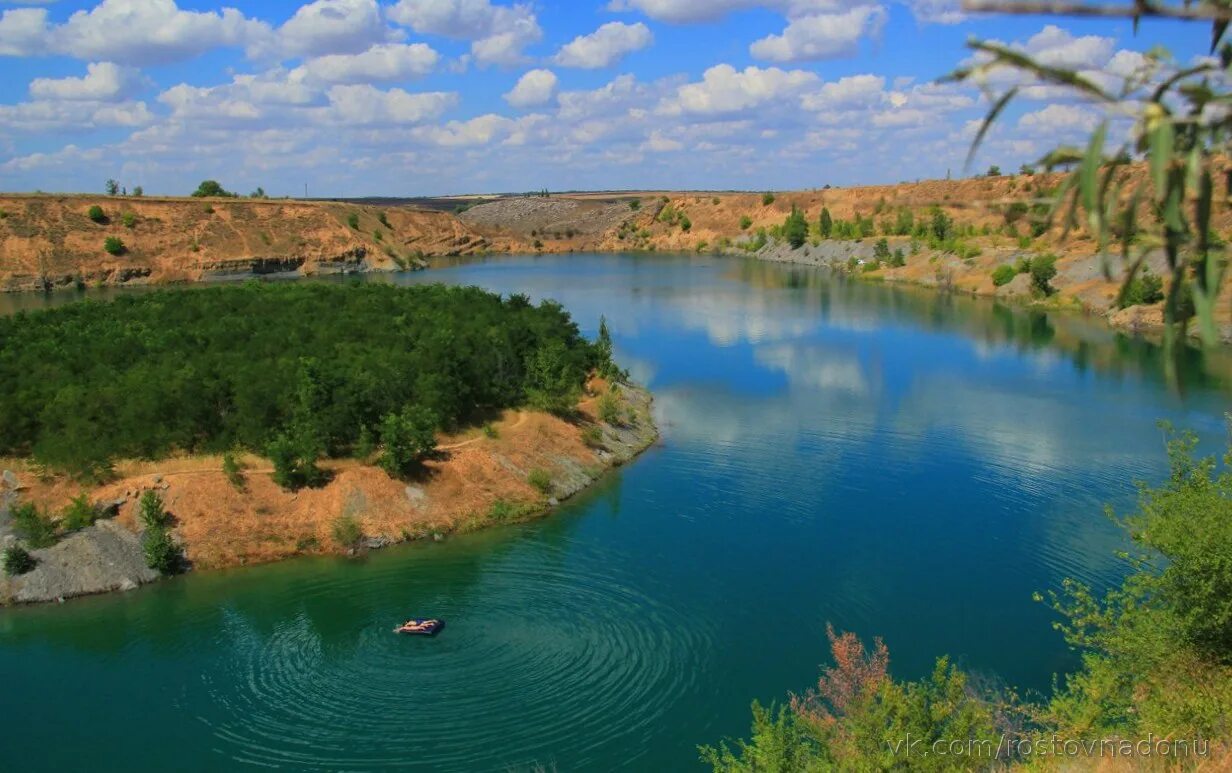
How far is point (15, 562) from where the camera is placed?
22578 mm

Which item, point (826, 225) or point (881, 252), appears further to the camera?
point (826, 225)

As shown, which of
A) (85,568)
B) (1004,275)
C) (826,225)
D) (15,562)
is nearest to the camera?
(15,562)

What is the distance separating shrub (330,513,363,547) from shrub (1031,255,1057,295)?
198 feet

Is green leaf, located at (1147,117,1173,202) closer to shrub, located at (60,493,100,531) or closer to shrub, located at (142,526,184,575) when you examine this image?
shrub, located at (142,526,184,575)

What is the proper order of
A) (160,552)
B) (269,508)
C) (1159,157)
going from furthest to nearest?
(269,508) → (160,552) → (1159,157)

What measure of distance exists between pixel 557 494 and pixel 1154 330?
1804 inches

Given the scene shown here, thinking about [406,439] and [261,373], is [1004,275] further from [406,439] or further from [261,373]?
[261,373]

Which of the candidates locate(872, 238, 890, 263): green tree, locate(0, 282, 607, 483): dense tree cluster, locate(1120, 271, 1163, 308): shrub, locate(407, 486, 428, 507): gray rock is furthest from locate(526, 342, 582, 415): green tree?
locate(872, 238, 890, 263): green tree

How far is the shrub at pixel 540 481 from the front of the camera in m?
29.2

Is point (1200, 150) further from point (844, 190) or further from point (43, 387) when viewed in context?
point (844, 190)

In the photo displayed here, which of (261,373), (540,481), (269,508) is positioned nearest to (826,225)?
(540,481)

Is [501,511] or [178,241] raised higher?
[178,241]

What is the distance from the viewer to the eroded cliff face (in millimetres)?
87000

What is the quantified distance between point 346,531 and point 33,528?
25.0 ft
